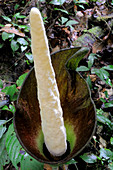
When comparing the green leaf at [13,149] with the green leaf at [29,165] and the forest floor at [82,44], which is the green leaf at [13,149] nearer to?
the green leaf at [29,165]

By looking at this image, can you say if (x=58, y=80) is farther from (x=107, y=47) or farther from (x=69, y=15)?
(x=69, y=15)

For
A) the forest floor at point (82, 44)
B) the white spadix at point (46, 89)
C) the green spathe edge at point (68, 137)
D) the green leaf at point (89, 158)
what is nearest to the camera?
the white spadix at point (46, 89)

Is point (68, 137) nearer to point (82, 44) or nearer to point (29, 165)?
point (29, 165)

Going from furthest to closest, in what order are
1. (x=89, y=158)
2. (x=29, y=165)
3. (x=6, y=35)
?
(x=6, y=35) < (x=89, y=158) < (x=29, y=165)

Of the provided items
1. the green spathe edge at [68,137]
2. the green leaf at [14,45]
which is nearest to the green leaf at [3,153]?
the green spathe edge at [68,137]

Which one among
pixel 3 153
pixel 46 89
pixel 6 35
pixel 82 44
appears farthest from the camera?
pixel 82 44

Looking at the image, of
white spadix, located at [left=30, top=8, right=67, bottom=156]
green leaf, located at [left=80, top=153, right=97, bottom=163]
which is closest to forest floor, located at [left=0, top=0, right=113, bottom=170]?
green leaf, located at [left=80, top=153, right=97, bottom=163]

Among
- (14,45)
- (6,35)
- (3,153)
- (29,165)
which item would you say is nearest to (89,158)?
(29,165)
